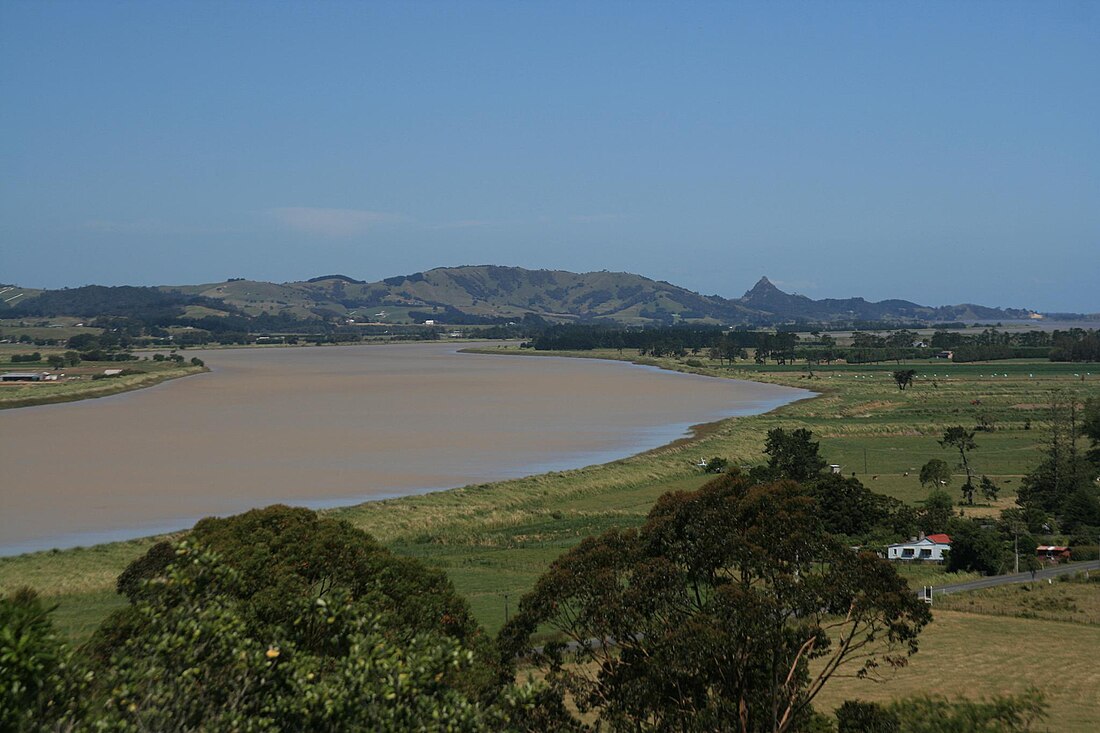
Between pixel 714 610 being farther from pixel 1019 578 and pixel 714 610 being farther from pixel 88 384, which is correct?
pixel 88 384

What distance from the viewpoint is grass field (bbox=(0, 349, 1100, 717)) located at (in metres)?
17.8

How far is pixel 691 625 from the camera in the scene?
1045 cm

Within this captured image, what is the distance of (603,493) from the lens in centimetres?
3494

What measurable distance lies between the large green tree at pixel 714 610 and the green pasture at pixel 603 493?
7.27 m

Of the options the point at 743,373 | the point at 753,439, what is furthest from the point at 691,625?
the point at 743,373

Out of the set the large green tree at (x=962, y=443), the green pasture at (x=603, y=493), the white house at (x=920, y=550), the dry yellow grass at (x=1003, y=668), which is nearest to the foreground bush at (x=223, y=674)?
the dry yellow grass at (x=1003, y=668)

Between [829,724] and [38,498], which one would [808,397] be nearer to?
[38,498]

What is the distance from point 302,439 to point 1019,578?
33.6 m

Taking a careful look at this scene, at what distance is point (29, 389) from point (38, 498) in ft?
147

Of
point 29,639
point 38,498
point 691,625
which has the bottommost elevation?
point 38,498

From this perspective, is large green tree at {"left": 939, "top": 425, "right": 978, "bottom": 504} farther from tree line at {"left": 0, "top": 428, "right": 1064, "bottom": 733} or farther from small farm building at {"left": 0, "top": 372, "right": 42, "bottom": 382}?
small farm building at {"left": 0, "top": 372, "right": 42, "bottom": 382}

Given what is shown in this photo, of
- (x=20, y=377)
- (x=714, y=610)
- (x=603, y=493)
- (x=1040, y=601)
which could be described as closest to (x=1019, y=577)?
(x=1040, y=601)

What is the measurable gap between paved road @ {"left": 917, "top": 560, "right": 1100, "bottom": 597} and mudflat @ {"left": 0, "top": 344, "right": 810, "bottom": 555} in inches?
729

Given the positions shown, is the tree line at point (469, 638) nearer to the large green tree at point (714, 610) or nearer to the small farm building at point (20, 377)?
the large green tree at point (714, 610)
